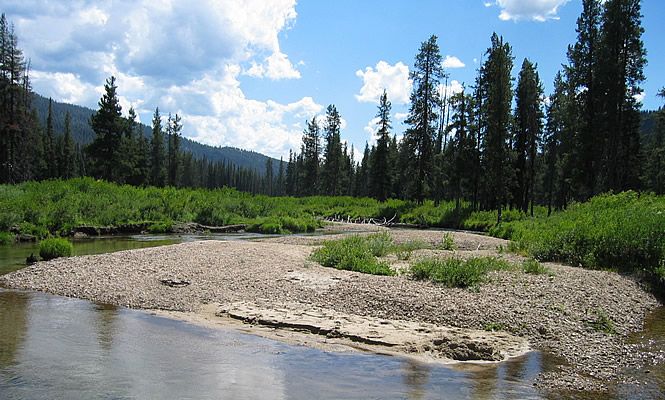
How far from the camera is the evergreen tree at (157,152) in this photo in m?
79.8

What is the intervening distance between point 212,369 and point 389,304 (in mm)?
4101

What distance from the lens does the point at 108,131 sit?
50.6 meters

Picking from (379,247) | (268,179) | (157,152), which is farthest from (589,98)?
(268,179)

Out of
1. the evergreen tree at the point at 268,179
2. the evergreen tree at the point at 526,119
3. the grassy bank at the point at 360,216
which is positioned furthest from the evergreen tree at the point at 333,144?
the evergreen tree at the point at 268,179

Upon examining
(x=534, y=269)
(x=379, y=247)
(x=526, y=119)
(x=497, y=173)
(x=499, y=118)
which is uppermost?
(x=526, y=119)

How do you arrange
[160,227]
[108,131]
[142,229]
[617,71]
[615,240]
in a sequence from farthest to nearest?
1. [108,131]
2. [617,71]
3. [142,229]
4. [160,227]
5. [615,240]

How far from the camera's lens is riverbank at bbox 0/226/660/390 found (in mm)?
6926

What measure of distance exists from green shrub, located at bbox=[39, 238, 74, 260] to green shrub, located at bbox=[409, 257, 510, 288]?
11701 mm

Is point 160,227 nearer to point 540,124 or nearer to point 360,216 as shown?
point 360,216

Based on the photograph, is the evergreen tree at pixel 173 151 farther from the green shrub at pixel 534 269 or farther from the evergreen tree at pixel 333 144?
the green shrub at pixel 534 269

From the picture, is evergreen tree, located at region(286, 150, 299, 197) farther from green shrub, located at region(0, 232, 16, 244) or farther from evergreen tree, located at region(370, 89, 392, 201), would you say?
green shrub, located at region(0, 232, 16, 244)

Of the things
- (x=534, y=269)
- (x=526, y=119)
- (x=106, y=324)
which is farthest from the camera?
(x=526, y=119)

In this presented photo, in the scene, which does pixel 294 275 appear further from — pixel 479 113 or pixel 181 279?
pixel 479 113

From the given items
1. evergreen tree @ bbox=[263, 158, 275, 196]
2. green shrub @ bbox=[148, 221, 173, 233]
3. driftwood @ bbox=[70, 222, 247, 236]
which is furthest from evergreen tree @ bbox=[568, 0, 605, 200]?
evergreen tree @ bbox=[263, 158, 275, 196]
